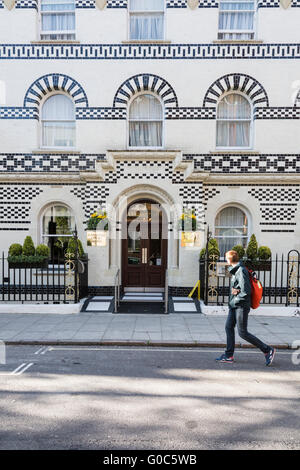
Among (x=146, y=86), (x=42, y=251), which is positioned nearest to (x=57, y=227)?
(x=42, y=251)

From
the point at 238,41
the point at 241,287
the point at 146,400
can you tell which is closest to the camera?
the point at 146,400

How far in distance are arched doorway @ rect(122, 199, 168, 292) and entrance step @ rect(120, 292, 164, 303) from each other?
239 millimetres

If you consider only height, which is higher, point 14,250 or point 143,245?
point 143,245

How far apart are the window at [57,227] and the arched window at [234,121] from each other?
5.94 m

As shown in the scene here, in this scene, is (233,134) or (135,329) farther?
(233,134)

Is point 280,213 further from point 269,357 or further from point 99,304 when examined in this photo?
point 99,304

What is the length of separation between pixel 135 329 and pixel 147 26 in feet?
32.5

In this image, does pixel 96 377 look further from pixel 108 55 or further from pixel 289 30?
pixel 289 30

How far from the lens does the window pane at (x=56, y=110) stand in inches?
412

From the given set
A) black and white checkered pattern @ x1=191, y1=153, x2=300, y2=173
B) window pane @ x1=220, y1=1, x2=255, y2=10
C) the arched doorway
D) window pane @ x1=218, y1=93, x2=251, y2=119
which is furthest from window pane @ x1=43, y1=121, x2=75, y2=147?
window pane @ x1=220, y1=1, x2=255, y2=10

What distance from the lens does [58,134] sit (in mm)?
10523

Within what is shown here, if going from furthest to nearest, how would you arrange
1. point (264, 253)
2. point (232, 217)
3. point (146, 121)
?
point (232, 217), point (146, 121), point (264, 253)

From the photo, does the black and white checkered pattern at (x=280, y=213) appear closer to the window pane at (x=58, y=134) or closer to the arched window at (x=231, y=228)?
the arched window at (x=231, y=228)

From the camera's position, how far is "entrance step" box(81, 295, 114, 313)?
8.58 m
